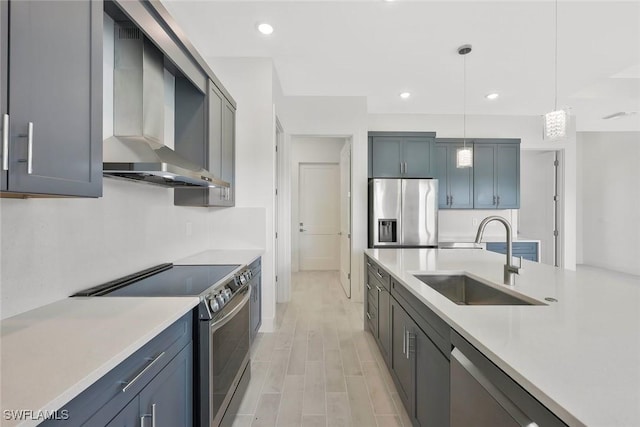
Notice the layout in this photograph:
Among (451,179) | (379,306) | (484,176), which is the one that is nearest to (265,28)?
(379,306)

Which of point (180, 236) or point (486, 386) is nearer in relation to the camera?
point (486, 386)

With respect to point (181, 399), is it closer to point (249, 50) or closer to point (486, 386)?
point (486, 386)

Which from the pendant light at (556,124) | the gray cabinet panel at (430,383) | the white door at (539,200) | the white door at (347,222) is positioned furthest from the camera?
the white door at (539,200)

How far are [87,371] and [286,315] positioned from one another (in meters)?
3.12

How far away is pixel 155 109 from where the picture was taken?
1819 millimetres

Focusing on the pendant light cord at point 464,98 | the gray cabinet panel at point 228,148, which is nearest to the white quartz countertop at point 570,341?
the gray cabinet panel at point 228,148

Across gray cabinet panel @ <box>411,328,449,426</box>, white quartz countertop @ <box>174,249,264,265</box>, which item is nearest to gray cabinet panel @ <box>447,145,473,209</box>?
white quartz countertop @ <box>174,249,264,265</box>

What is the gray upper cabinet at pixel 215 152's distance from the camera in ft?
7.84

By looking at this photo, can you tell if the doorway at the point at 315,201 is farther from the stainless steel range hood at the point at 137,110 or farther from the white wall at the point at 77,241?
the stainless steel range hood at the point at 137,110

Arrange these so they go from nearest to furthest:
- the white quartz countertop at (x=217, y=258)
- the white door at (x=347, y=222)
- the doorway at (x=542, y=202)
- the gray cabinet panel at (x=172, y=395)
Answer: the gray cabinet panel at (x=172, y=395)
the white quartz countertop at (x=217, y=258)
the white door at (x=347, y=222)
the doorway at (x=542, y=202)

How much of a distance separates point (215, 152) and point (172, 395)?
192 cm

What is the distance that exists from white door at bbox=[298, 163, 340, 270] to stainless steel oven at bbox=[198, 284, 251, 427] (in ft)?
13.8

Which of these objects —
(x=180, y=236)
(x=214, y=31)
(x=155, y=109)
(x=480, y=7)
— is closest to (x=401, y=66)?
(x=480, y=7)

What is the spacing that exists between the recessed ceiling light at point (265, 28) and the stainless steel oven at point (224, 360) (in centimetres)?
228
